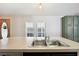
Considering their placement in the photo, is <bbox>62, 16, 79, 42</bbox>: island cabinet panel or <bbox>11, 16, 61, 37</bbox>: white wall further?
<bbox>11, 16, 61, 37</bbox>: white wall

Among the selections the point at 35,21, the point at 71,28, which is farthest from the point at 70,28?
the point at 35,21

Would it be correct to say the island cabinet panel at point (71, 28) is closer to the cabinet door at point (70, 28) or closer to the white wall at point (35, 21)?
the cabinet door at point (70, 28)

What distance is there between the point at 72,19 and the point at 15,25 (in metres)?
2.16

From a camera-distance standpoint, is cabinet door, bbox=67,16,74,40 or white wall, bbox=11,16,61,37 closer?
cabinet door, bbox=67,16,74,40

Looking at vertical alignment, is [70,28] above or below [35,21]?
below

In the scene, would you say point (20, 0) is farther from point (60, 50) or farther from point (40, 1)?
point (60, 50)

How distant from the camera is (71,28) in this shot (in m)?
4.70

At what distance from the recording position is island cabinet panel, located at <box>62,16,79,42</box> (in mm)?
4617

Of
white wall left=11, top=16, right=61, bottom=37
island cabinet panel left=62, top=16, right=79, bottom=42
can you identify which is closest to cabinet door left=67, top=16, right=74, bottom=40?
island cabinet panel left=62, top=16, right=79, bottom=42

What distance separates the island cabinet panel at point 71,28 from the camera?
182 inches

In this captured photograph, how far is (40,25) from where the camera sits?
5031 mm

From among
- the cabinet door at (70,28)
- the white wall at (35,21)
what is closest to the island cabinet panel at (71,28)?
the cabinet door at (70,28)

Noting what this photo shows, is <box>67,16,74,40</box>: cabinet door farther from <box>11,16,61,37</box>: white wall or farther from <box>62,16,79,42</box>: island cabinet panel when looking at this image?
<box>11,16,61,37</box>: white wall

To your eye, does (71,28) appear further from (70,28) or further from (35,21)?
(35,21)
